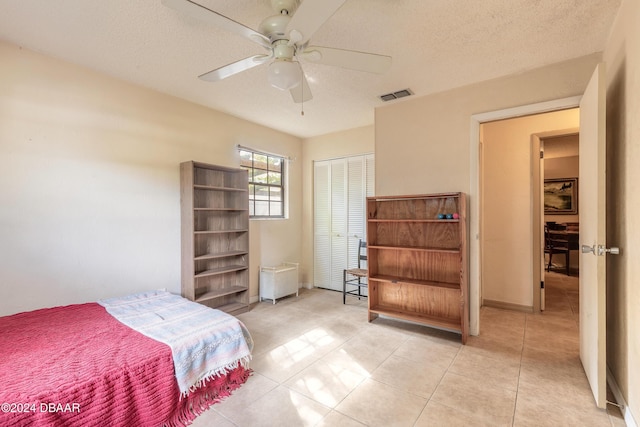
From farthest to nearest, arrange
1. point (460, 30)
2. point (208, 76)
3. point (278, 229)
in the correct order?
point (278, 229)
point (460, 30)
point (208, 76)

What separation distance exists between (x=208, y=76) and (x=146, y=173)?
1584mm

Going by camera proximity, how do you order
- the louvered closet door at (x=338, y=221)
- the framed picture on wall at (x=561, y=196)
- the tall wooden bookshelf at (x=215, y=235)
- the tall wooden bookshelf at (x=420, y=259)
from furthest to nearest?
the framed picture on wall at (x=561, y=196) < the louvered closet door at (x=338, y=221) < the tall wooden bookshelf at (x=215, y=235) < the tall wooden bookshelf at (x=420, y=259)

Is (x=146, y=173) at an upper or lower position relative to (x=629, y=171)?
upper

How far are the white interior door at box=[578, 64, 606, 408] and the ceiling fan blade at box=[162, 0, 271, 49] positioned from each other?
6.68ft

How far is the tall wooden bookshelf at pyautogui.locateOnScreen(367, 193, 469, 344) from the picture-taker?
9.13 ft

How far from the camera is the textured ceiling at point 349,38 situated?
5.98 ft

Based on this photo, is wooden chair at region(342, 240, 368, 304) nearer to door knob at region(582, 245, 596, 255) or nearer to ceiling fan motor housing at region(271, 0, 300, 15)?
door knob at region(582, 245, 596, 255)

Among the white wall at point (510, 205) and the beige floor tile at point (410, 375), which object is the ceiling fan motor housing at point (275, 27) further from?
the white wall at point (510, 205)

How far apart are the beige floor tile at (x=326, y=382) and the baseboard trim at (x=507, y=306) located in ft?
8.14

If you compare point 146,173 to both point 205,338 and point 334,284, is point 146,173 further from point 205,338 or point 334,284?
point 334,284

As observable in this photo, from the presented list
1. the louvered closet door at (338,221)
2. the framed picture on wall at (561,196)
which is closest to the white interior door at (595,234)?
the louvered closet door at (338,221)

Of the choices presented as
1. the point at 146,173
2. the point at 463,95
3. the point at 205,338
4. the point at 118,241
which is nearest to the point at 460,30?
the point at 463,95

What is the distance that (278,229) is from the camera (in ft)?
14.7

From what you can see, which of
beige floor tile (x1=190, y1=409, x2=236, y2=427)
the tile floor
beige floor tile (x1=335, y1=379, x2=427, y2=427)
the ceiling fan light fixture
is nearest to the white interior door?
the tile floor
